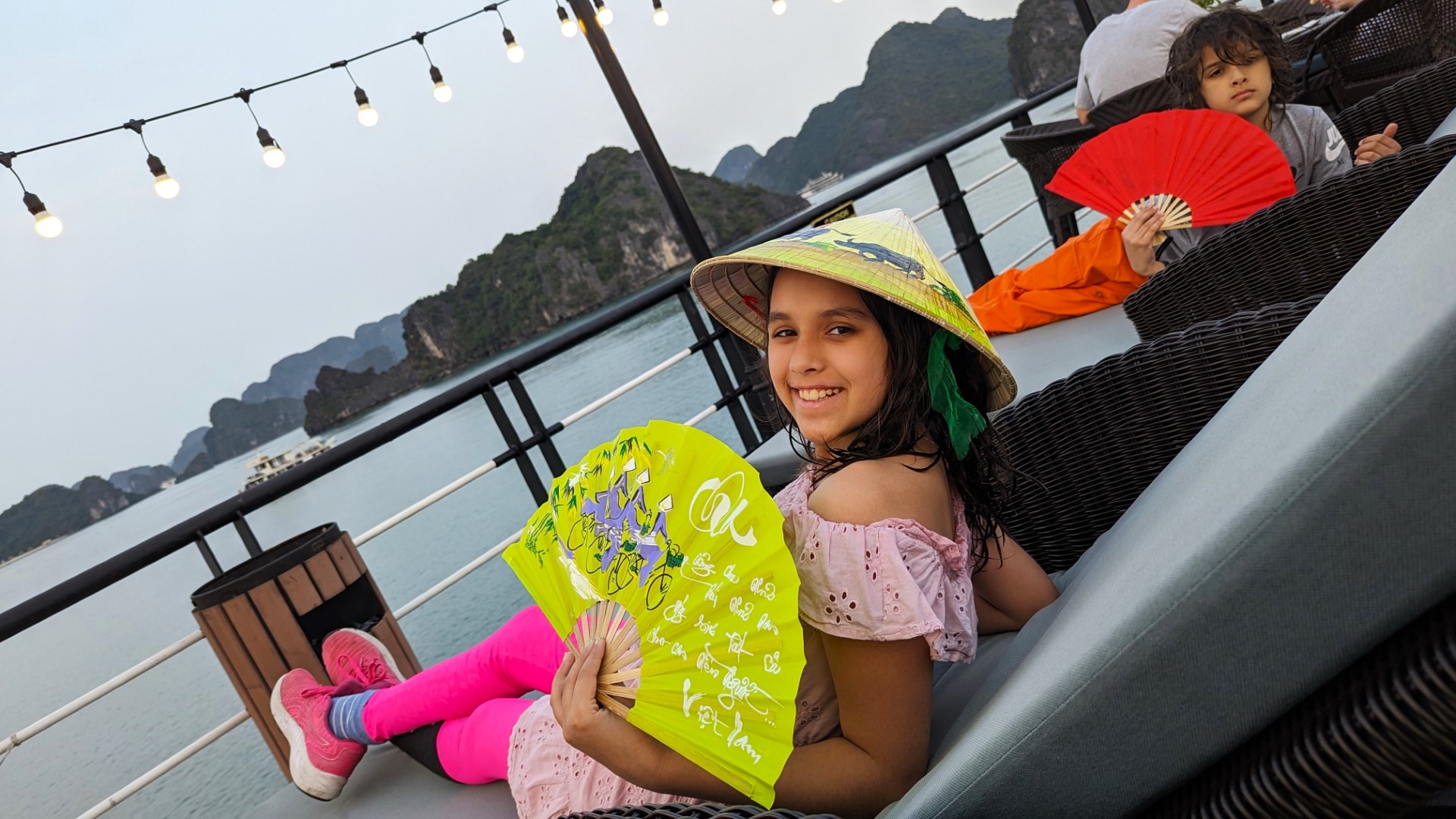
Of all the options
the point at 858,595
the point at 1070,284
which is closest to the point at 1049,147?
the point at 1070,284

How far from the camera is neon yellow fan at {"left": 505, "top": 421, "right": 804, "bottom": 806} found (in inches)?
31.9

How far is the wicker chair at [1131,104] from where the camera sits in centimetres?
293

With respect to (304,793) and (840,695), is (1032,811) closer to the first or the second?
(840,695)

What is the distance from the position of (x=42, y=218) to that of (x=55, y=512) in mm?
7148

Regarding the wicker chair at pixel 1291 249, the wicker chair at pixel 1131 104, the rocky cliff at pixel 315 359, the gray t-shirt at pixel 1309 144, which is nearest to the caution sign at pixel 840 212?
the wicker chair at pixel 1131 104

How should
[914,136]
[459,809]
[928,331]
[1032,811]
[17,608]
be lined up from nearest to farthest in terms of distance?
1. [1032,811]
2. [928,331]
3. [459,809]
4. [17,608]
5. [914,136]

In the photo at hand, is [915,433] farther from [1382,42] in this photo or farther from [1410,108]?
[1382,42]

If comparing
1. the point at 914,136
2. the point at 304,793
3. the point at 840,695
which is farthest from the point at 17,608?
the point at 914,136

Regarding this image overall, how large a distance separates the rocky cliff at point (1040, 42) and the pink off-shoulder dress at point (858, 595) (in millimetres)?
15454

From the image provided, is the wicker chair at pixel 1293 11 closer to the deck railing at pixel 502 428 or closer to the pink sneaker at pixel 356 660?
the deck railing at pixel 502 428

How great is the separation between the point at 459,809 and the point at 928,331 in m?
1.14

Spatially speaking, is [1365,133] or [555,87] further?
[555,87]

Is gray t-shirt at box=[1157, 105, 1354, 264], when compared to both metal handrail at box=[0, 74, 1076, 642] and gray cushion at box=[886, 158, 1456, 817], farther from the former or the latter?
gray cushion at box=[886, 158, 1456, 817]

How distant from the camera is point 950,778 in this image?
712mm
